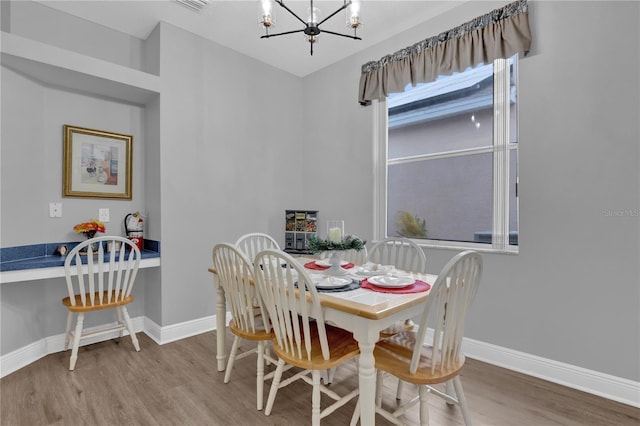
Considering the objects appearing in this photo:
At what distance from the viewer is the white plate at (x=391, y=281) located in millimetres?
1749

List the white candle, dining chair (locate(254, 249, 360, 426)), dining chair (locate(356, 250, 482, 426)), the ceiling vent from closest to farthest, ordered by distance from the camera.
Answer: dining chair (locate(356, 250, 482, 426))
dining chair (locate(254, 249, 360, 426))
the white candle
the ceiling vent

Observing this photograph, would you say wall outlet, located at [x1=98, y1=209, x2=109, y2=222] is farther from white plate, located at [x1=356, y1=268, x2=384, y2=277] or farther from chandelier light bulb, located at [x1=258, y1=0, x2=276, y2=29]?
white plate, located at [x1=356, y1=268, x2=384, y2=277]

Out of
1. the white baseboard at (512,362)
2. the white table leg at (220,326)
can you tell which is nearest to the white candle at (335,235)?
the white table leg at (220,326)

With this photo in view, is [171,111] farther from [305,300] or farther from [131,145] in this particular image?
[305,300]

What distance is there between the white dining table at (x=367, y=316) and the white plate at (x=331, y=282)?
0.07 metres

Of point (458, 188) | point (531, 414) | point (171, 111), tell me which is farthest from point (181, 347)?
point (458, 188)

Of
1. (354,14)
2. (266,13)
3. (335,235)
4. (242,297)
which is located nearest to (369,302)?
(335,235)

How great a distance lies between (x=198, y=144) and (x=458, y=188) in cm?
246

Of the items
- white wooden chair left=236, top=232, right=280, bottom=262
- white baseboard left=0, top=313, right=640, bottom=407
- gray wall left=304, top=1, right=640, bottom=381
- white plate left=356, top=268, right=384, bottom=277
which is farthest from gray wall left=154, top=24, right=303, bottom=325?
gray wall left=304, top=1, right=640, bottom=381

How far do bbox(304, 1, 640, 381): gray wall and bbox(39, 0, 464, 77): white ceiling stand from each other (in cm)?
60

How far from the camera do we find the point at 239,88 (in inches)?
137

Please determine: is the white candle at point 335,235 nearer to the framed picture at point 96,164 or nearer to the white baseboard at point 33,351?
the framed picture at point 96,164

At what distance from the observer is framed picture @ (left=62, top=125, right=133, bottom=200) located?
2777mm

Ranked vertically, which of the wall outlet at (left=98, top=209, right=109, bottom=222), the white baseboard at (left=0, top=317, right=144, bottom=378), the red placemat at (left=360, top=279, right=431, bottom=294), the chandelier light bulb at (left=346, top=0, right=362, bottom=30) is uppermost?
the chandelier light bulb at (left=346, top=0, right=362, bottom=30)
